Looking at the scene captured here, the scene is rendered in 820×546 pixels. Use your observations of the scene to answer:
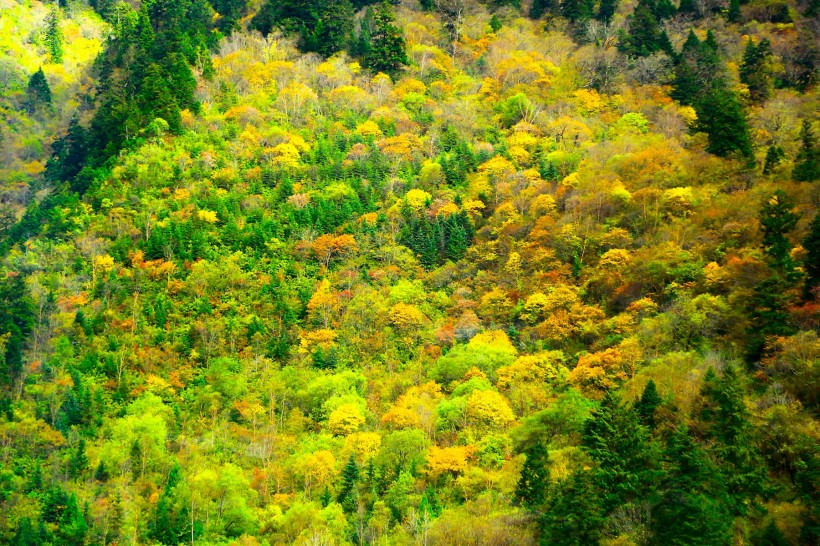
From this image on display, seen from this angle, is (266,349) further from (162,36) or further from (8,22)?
(8,22)

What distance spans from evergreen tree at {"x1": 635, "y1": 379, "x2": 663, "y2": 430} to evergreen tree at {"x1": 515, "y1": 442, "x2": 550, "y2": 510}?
4.87 m

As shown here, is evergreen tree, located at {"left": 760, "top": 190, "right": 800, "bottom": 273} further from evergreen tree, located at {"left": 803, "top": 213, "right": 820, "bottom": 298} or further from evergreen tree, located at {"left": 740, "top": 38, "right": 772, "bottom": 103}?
evergreen tree, located at {"left": 740, "top": 38, "right": 772, "bottom": 103}

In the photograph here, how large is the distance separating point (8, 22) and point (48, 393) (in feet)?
228

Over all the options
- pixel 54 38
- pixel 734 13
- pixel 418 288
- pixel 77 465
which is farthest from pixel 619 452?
pixel 54 38

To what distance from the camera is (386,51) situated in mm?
81812

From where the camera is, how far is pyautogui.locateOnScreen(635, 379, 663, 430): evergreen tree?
3691 cm

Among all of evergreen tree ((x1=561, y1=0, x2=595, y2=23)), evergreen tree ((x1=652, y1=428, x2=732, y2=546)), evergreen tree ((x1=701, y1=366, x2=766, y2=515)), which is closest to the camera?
evergreen tree ((x1=652, y1=428, x2=732, y2=546))

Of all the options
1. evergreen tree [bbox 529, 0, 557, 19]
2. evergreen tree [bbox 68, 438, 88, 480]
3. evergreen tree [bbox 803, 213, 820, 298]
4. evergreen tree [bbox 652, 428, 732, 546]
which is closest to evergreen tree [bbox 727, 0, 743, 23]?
evergreen tree [bbox 529, 0, 557, 19]

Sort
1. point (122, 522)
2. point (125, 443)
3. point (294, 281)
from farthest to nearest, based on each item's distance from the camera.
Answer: point (294, 281) < point (125, 443) < point (122, 522)

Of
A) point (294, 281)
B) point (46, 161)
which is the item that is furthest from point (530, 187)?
point (46, 161)

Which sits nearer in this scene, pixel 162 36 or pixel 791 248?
pixel 791 248

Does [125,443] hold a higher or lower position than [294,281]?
lower

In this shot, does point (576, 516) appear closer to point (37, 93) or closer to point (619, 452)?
point (619, 452)

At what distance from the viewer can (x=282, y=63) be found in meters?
77.5
